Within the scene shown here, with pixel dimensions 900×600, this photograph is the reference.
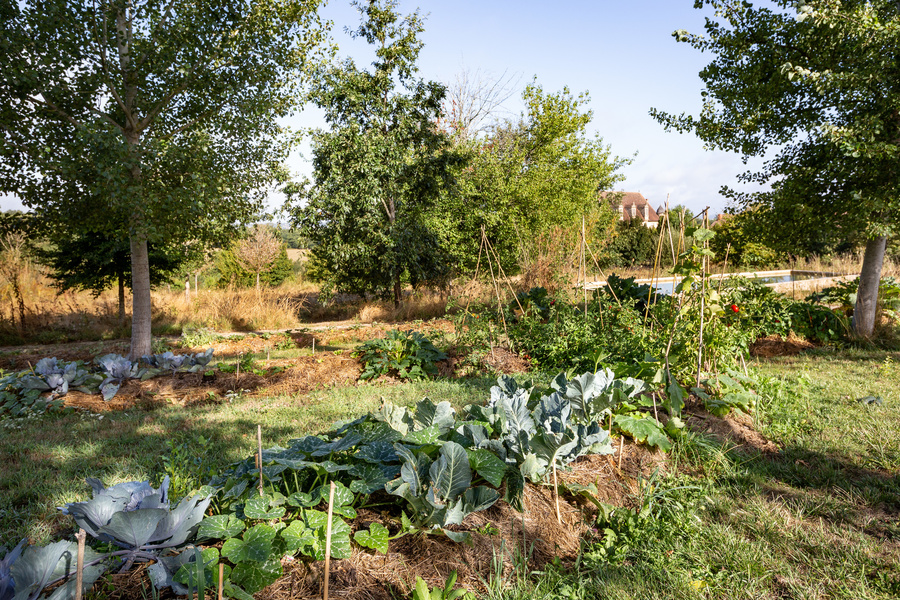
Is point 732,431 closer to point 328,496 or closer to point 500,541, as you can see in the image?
point 500,541

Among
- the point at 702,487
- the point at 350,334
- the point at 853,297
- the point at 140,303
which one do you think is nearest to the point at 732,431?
the point at 702,487

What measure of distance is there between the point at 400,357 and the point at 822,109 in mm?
6136

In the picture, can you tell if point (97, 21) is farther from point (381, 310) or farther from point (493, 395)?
point (381, 310)

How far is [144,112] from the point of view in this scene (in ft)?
19.4

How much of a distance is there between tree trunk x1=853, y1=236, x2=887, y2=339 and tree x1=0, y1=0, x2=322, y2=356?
8037 millimetres

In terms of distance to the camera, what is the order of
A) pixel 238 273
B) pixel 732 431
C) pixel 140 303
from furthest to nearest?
pixel 238 273 → pixel 140 303 → pixel 732 431

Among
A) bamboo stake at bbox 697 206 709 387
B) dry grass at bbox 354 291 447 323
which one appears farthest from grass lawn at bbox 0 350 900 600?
dry grass at bbox 354 291 447 323

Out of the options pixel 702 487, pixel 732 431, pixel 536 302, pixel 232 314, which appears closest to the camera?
pixel 702 487

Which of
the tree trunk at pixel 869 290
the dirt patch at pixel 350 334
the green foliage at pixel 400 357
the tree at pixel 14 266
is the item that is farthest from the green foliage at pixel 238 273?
the tree trunk at pixel 869 290

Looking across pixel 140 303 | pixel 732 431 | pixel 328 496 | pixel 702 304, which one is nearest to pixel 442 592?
pixel 328 496

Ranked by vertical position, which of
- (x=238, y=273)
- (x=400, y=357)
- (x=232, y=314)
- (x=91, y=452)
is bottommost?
(x=91, y=452)

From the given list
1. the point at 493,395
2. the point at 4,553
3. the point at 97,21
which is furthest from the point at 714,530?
the point at 97,21

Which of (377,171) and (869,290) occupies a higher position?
(377,171)

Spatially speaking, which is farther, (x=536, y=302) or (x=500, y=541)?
(x=536, y=302)
